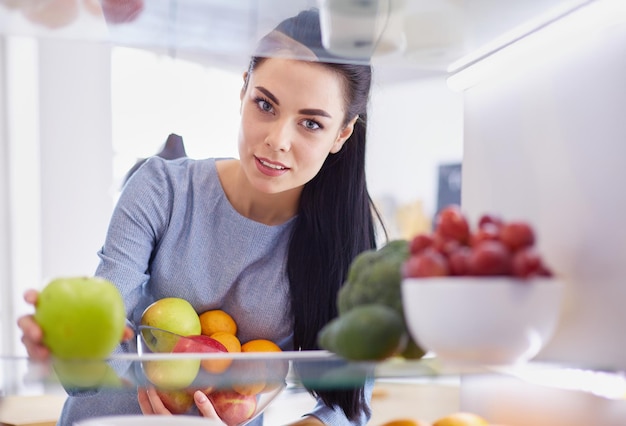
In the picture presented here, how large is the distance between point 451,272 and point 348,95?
0.78m

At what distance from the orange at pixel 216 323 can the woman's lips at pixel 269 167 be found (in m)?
0.26

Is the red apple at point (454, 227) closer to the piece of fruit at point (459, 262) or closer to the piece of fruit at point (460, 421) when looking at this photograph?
the piece of fruit at point (459, 262)

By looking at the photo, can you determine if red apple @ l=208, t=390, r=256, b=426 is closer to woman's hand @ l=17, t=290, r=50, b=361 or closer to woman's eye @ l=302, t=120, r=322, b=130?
woman's hand @ l=17, t=290, r=50, b=361

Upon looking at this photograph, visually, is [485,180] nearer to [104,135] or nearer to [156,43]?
[156,43]

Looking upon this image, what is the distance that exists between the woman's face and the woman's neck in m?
0.15

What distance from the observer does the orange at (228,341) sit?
1138mm

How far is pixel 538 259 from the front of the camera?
53cm

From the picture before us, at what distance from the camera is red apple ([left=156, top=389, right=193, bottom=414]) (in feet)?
2.89

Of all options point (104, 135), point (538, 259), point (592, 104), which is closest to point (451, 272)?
point (538, 259)

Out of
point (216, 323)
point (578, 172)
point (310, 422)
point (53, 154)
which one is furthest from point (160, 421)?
point (53, 154)

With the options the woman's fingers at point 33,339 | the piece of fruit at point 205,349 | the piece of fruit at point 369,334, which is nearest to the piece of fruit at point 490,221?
the piece of fruit at point 369,334

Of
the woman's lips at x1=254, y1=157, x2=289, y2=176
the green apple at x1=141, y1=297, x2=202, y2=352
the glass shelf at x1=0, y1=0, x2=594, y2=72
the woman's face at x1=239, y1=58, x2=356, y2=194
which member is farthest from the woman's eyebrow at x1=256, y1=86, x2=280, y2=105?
the glass shelf at x1=0, y1=0, x2=594, y2=72

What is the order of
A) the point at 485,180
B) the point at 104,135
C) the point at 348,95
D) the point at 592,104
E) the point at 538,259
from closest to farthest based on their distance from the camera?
the point at 538,259 → the point at 592,104 → the point at 485,180 → the point at 348,95 → the point at 104,135

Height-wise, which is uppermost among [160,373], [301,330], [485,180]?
[485,180]
